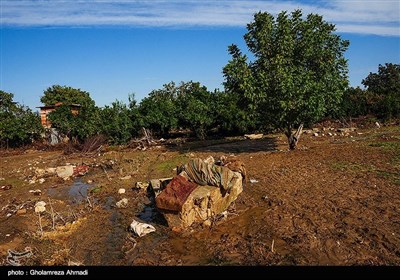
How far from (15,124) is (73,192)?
18.4 m

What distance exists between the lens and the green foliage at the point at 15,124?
26656 millimetres

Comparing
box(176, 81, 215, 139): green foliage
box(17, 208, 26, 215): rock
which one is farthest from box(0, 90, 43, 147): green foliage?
box(17, 208, 26, 215): rock

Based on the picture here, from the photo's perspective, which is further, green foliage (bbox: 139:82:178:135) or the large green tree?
green foliage (bbox: 139:82:178:135)

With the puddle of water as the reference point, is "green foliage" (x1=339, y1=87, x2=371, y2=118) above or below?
above

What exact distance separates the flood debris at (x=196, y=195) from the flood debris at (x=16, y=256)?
2.74m

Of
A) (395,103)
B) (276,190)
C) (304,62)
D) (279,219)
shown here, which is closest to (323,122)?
(395,103)

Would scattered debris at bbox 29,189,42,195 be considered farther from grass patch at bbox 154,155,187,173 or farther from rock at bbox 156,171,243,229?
rock at bbox 156,171,243,229

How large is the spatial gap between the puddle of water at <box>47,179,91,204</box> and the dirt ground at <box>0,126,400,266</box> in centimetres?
4

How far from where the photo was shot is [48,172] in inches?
598

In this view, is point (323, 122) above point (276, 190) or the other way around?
the other way around

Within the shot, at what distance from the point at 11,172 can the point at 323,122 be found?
2263 centimetres

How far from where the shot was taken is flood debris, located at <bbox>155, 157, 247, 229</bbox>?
23.7ft

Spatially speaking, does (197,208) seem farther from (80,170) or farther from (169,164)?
(80,170)
